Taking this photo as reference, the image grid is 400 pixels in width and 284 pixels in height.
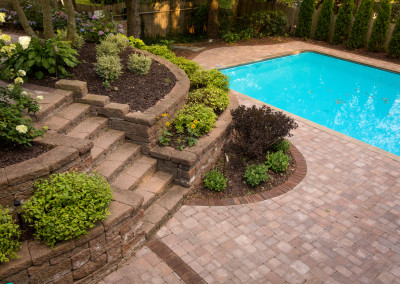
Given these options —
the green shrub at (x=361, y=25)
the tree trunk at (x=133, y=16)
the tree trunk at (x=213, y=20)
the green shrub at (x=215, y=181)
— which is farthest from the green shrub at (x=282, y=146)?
the green shrub at (x=361, y=25)

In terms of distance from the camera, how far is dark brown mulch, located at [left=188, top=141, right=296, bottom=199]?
17.6 feet

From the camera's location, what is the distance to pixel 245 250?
14.2ft

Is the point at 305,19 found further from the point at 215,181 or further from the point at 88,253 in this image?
the point at 88,253

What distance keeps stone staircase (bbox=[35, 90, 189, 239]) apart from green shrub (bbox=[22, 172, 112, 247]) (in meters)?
0.71

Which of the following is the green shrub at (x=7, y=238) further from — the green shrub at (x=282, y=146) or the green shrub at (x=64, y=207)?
the green shrub at (x=282, y=146)

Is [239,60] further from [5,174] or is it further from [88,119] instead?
[5,174]

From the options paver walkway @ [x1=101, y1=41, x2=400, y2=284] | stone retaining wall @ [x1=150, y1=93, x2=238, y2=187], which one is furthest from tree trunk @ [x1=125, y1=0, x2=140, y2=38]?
paver walkway @ [x1=101, y1=41, x2=400, y2=284]

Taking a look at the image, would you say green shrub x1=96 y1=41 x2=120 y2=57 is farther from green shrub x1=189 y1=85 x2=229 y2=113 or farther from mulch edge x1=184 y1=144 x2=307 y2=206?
mulch edge x1=184 y1=144 x2=307 y2=206

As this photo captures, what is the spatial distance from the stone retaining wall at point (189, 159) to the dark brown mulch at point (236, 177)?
0.77 ft

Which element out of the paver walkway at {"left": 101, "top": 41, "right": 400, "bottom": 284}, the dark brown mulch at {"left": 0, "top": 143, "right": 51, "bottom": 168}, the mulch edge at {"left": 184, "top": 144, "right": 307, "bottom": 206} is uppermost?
the dark brown mulch at {"left": 0, "top": 143, "right": 51, "bottom": 168}

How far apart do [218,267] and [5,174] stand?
104 inches

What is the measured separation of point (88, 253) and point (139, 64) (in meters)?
4.11

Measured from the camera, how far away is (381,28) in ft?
44.7

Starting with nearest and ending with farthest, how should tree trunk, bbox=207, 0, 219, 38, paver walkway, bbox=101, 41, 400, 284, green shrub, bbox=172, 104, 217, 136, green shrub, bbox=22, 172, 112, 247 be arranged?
green shrub, bbox=22, 172, 112, 247 < paver walkway, bbox=101, 41, 400, 284 < green shrub, bbox=172, 104, 217, 136 < tree trunk, bbox=207, 0, 219, 38
